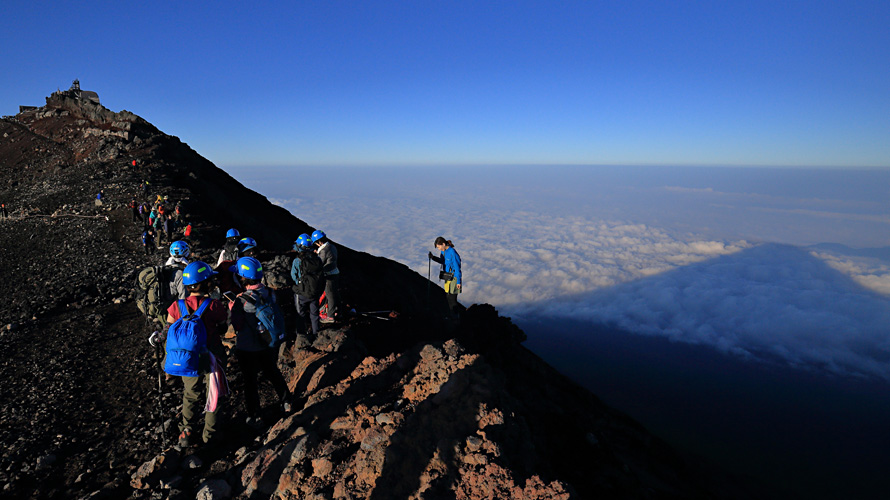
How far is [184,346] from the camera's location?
13.6ft

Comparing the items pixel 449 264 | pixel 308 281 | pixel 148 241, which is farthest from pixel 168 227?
pixel 449 264

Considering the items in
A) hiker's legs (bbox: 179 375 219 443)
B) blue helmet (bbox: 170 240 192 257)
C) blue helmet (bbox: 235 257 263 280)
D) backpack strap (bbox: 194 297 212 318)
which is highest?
blue helmet (bbox: 235 257 263 280)

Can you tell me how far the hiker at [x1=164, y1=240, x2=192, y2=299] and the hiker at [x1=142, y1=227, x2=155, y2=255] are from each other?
26.1 feet

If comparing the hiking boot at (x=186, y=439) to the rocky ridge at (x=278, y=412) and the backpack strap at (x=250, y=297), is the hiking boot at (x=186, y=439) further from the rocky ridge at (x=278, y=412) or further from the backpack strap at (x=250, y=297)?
the backpack strap at (x=250, y=297)

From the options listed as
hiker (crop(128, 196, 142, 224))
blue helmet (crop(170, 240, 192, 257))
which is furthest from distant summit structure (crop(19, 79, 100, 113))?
blue helmet (crop(170, 240, 192, 257))

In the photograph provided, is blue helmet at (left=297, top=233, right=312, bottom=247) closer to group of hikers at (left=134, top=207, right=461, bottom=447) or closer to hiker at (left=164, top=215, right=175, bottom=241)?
group of hikers at (left=134, top=207, right=461, bottom=447)

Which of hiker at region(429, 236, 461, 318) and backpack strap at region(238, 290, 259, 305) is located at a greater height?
backpack strap at region(238, 290, 259, 305)

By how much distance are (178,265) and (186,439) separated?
3057 millimetres

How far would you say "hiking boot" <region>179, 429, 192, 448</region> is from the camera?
14.9ft

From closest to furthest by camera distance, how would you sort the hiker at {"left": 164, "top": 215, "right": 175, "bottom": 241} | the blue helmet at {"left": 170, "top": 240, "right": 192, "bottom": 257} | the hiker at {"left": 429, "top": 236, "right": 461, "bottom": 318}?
the blue helmet at {"left": 170, "top": 240, "right": 192, "bottom": 257}, the hiker at {"left": 429, "top": 236, "right": 461, "bottom": 318}, the hiker at {"left": 164, "top": 215, "right": 175, "bottom": 241}

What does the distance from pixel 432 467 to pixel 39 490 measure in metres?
4.27

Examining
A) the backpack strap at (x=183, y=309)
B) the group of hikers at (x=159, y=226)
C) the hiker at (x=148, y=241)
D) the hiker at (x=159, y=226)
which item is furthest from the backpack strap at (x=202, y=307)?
the hiker at (x=159, y=226)

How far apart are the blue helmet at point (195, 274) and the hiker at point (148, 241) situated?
1107 cm

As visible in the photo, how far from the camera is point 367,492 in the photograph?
3455mm
